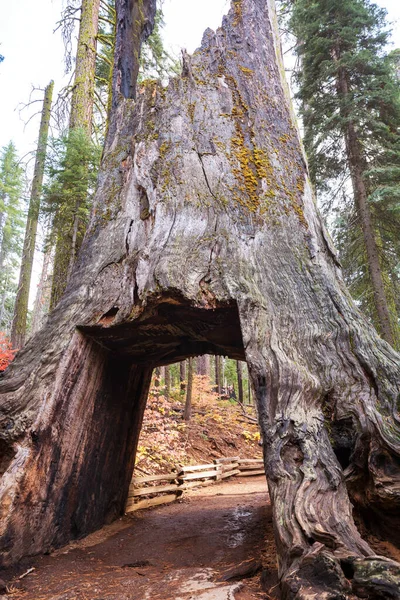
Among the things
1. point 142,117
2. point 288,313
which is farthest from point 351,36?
point 288,313

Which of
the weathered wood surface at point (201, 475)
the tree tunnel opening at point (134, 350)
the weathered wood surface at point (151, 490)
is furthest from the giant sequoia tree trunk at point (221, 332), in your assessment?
the weathered wood surface at point (201, 475)

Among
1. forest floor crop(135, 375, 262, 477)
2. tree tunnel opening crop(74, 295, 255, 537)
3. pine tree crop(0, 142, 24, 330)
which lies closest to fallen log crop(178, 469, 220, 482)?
forest floor crop(135, 375, 262, 477)

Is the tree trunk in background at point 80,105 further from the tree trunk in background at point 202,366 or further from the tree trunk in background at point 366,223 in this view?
the tree trunk in background at point 202,366

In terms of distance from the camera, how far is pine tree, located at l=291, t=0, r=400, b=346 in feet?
37.0

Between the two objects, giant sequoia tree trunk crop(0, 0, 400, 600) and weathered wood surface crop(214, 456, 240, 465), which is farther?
weathered wood surface crop(214, 456, 240, 465)

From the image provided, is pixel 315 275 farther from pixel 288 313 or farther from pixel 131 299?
pixel 131 299

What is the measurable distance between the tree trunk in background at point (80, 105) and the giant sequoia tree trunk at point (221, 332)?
2.71 meters

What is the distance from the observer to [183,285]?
462 cm

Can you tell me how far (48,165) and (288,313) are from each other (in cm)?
768

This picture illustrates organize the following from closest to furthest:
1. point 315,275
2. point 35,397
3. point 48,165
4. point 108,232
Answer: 1. point 35,397
2. point 315,275
3. point 108,232
4. point 48,165

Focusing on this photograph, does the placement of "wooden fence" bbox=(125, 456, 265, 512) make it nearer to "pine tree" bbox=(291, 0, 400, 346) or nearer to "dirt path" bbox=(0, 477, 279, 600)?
"dirt path" bbox=(0, 477, 279, 600)

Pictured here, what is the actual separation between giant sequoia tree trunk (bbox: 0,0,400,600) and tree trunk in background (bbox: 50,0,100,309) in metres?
2.71

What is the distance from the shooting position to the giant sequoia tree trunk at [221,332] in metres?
3.22

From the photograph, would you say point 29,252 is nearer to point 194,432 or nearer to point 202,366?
point 194,432
